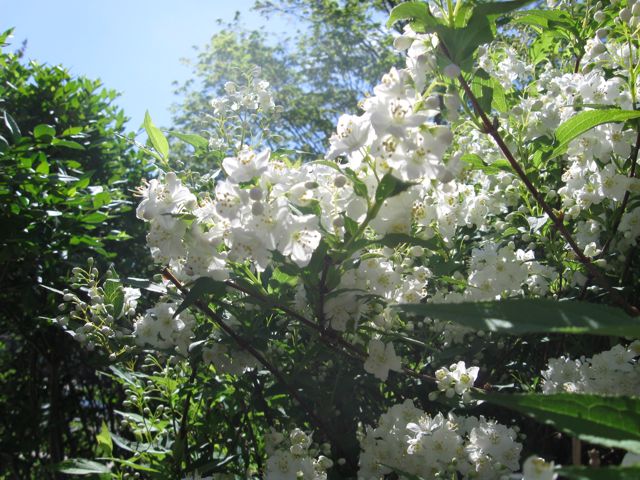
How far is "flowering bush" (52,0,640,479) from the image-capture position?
4.67 ft

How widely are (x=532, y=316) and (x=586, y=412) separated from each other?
163mm

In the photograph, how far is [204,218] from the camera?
1609mm

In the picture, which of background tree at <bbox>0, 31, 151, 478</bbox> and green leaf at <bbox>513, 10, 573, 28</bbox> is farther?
background tree at <bbox>0, 31, 151, 478</bbox>

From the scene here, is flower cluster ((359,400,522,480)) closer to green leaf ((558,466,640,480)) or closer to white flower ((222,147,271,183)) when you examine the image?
white flower ((222,147,271,183))

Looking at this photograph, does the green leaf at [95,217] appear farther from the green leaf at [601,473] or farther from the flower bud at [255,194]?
the green leaf at [601,473]

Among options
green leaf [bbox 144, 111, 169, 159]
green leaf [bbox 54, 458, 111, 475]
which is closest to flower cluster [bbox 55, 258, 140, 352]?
green leaf [bbox 54, 458, 111, 475]

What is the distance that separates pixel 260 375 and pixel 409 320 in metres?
0.56

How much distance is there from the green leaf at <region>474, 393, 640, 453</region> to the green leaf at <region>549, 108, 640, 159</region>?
0.89m

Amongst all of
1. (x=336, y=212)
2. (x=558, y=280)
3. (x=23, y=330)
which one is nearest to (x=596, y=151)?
(x=558, y=280)

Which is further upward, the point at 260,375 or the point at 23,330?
the point at 23,330

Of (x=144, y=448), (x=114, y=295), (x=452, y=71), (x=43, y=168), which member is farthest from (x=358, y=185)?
(x=43, y=168)

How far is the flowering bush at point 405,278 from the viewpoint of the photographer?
4.67 ft

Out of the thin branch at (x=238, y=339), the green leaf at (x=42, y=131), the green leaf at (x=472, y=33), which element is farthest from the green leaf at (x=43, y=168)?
the green leaf at (x=472, y=33)

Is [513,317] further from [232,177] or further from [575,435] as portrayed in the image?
[232,177]
